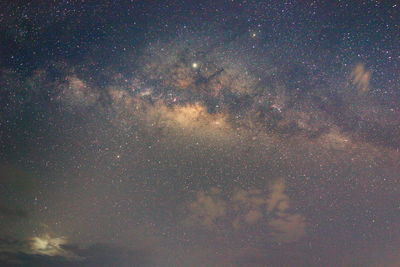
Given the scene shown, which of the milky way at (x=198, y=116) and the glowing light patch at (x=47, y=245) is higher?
the milky way at (x=198, y=116)

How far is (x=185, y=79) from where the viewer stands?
7.87 meters

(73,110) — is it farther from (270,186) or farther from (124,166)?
(270,186)

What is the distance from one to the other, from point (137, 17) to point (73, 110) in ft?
15.2

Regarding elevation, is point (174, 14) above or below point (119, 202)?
above

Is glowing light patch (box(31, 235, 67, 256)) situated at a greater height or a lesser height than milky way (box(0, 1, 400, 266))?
lesser

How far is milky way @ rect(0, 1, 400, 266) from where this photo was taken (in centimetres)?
652

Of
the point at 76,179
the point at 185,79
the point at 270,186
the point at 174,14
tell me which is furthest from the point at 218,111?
the point at 76,179

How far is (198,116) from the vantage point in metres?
9.21

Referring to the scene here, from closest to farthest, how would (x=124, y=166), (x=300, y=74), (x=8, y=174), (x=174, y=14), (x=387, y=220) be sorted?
(x=174, y=14)
(x=300, y=74)
(x=124, y=166)
(x=8, y=174)
(x=387, y=220)

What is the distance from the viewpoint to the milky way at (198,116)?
257 inches

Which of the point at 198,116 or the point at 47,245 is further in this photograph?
→ the point at 47,245

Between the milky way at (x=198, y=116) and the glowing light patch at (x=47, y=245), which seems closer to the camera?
the milky way at (x=198, y=116)

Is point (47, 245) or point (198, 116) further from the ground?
point (198, 116)

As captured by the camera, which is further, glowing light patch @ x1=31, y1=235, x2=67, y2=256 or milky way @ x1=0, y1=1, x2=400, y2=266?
glowing light patch @ x1=31, y1=235, x2=67, y2=256
